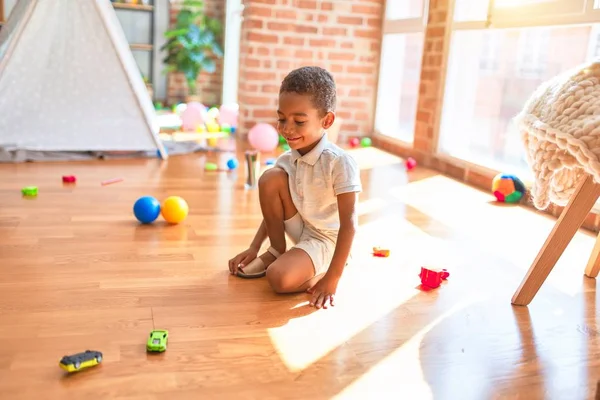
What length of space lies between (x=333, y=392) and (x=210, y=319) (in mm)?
405

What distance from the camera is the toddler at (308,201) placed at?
1.57m

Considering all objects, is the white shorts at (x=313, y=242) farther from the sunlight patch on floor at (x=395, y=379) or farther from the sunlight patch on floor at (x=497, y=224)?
the sunlight patch on floor at (x=497, y=224)

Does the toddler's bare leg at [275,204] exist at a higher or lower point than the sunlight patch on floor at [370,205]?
higher

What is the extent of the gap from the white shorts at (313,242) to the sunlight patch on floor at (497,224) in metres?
0.66

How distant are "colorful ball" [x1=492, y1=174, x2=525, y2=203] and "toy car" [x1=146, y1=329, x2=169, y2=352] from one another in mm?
1963

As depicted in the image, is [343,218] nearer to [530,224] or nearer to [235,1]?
[530,224]

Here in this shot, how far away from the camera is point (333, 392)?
116 centimetres

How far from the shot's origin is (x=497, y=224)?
8.06 feet

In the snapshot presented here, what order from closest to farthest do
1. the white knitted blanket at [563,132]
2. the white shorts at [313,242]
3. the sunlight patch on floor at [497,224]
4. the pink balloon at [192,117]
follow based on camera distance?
the white knitted blanket at [563,132], the white shorts at [313,242], the sunlight patch on floor at [497,224], the pink balloon at [192,117]

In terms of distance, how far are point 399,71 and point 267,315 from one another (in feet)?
10.6

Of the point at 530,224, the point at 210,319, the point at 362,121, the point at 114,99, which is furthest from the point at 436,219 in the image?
the point at 362,121

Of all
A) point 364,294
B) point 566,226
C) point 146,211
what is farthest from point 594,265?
point 146,211

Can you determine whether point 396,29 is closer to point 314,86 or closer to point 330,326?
point 314,86

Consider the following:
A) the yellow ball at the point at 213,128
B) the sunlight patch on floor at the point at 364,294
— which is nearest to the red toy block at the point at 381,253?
the sunlight patch on floor at the point at 364,294
